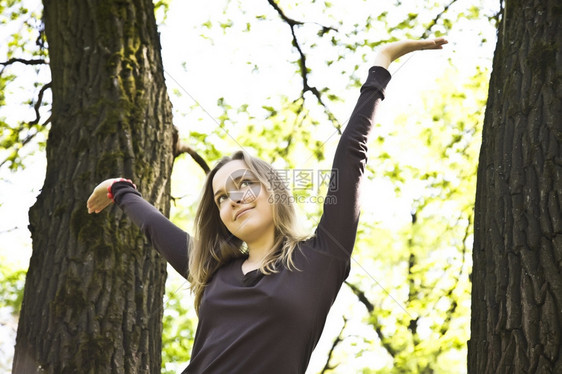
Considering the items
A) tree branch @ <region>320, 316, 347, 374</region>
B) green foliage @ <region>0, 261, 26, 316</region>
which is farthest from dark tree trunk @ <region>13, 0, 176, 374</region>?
tree branch @ <region>320, 316, 347, 374</region>

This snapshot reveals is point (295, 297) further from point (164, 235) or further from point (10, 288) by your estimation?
point (10, 288)

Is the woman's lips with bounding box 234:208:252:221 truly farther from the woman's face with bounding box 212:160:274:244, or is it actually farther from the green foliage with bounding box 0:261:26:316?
the green foliage with bounding box 0:261:26:316

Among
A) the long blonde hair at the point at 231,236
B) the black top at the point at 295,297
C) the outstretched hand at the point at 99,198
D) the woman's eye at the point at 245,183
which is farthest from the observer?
the outstretched hand at the point at 99,198

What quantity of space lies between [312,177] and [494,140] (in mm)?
3771

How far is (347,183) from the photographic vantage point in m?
2.15

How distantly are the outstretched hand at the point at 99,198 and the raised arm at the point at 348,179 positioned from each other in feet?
4.39

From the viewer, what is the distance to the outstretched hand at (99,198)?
3.09 meters

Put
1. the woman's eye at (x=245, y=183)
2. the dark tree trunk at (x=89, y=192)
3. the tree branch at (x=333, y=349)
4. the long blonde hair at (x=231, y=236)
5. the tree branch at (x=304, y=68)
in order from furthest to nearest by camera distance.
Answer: the tree branch at (x=333, y=349), the tree branch at (x=304, y=68), the dark tree trunk at (x=89, y=192), the woman's eye at (x=245, y=183), the long blonde hair at (x=231, y=236)

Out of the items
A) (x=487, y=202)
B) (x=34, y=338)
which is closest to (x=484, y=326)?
(x=487, y=202)

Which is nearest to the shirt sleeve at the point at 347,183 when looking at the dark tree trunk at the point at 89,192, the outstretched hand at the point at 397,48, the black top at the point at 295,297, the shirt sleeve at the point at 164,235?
the black top at the point at 295,297

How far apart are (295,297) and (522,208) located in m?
0.99

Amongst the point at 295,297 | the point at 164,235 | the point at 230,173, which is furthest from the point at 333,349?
the point at 295,297

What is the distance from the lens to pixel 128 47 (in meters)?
3.93

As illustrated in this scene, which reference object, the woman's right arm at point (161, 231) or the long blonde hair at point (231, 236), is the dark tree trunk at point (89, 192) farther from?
the long blonde hair at point (231, 236)
